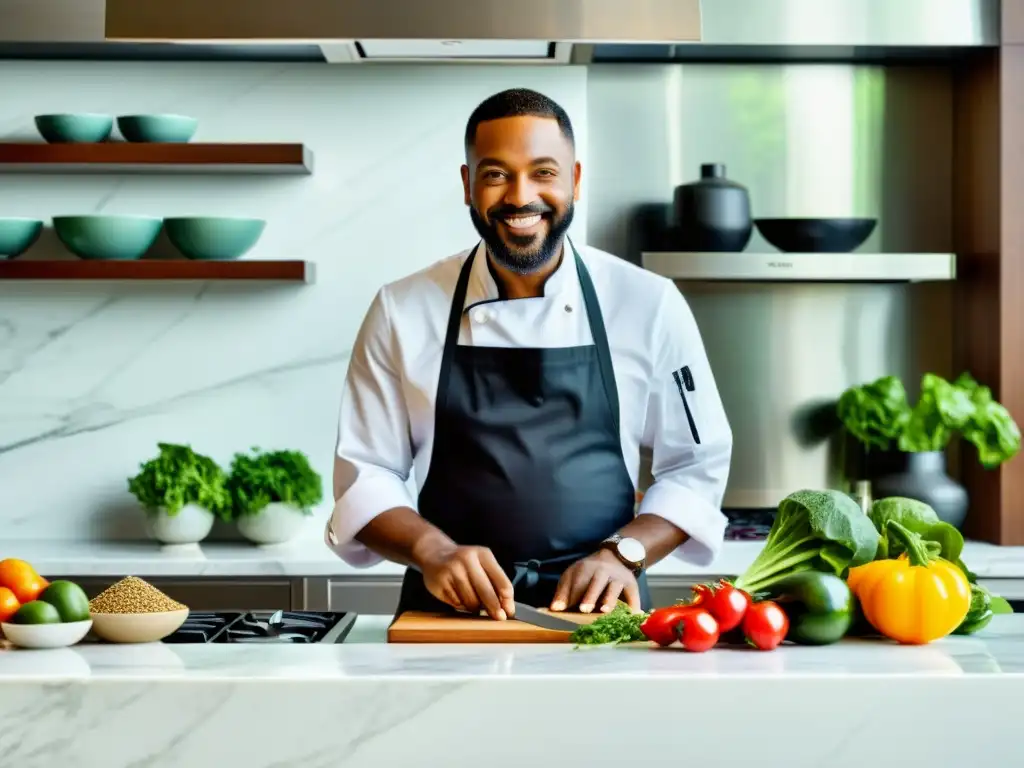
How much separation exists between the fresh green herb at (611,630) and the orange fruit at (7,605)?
0.72 m

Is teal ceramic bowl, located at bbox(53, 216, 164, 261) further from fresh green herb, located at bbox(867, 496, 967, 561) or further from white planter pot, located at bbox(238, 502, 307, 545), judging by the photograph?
fresh green herb, located at bbox(867, 496, 967, 561)

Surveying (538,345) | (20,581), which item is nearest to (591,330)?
(538,345)

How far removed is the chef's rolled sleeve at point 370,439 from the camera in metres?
2.11

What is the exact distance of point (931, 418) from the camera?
10.7 feet

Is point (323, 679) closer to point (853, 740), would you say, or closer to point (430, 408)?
point (853, 740)

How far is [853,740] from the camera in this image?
1.53 m

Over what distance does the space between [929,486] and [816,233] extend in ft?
2.21

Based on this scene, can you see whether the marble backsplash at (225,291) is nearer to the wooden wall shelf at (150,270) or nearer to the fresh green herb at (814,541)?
the wooden wall shelf at (150,270)

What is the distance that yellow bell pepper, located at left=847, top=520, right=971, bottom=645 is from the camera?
5.60 ft

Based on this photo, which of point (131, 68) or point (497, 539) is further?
point (131, 68)

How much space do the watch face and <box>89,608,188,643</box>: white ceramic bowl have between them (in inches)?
24.8

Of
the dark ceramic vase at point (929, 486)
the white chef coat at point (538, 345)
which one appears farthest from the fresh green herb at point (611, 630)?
the dark ceramic vase at point (929, 486)

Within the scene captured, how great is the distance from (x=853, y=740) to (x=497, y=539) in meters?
0.78

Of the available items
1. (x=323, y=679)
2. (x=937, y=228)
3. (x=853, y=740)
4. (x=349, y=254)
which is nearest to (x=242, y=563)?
(x=349, y=254)
